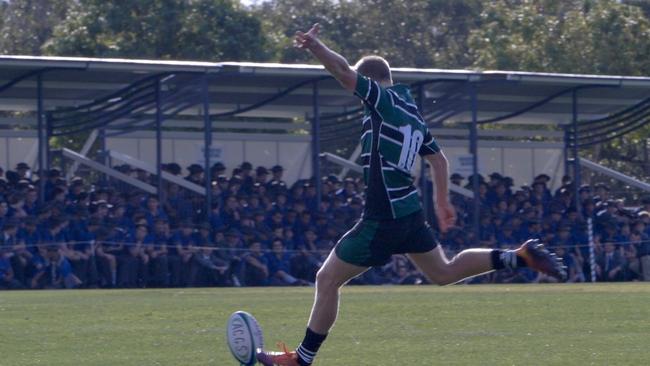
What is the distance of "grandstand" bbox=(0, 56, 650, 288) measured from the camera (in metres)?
24.1

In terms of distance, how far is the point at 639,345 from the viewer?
10.7 meters

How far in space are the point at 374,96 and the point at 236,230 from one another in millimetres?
17033

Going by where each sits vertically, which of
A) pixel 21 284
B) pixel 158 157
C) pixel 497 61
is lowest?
pixel 21 284

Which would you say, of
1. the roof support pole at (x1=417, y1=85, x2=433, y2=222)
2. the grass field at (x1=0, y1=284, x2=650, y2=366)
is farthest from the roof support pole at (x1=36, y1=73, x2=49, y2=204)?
the roof support pole at (x1=417, y1=85, x2=433, y2=222)

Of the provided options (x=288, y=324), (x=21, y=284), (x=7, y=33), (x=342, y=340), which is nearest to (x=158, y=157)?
(x=21, y=284)

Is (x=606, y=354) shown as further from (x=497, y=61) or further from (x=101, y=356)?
(x=497, y=61)

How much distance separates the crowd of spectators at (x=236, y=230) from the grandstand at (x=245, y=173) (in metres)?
0.04

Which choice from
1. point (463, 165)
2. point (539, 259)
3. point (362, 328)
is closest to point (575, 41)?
point (463, 165)

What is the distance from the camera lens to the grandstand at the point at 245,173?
79.0ft

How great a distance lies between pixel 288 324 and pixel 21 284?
1050 centimetres

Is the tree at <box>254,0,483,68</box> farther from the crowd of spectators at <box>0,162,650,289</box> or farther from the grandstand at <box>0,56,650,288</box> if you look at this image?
the crowd of spectators at <box>0,162,650,289</box>

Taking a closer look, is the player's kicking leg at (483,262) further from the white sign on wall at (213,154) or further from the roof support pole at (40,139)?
the white sign on wall at (213,154)

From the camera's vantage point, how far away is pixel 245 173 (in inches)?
1091

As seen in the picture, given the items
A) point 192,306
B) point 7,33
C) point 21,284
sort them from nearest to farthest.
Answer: point 192,306 → point 21,284 → point 7,33
